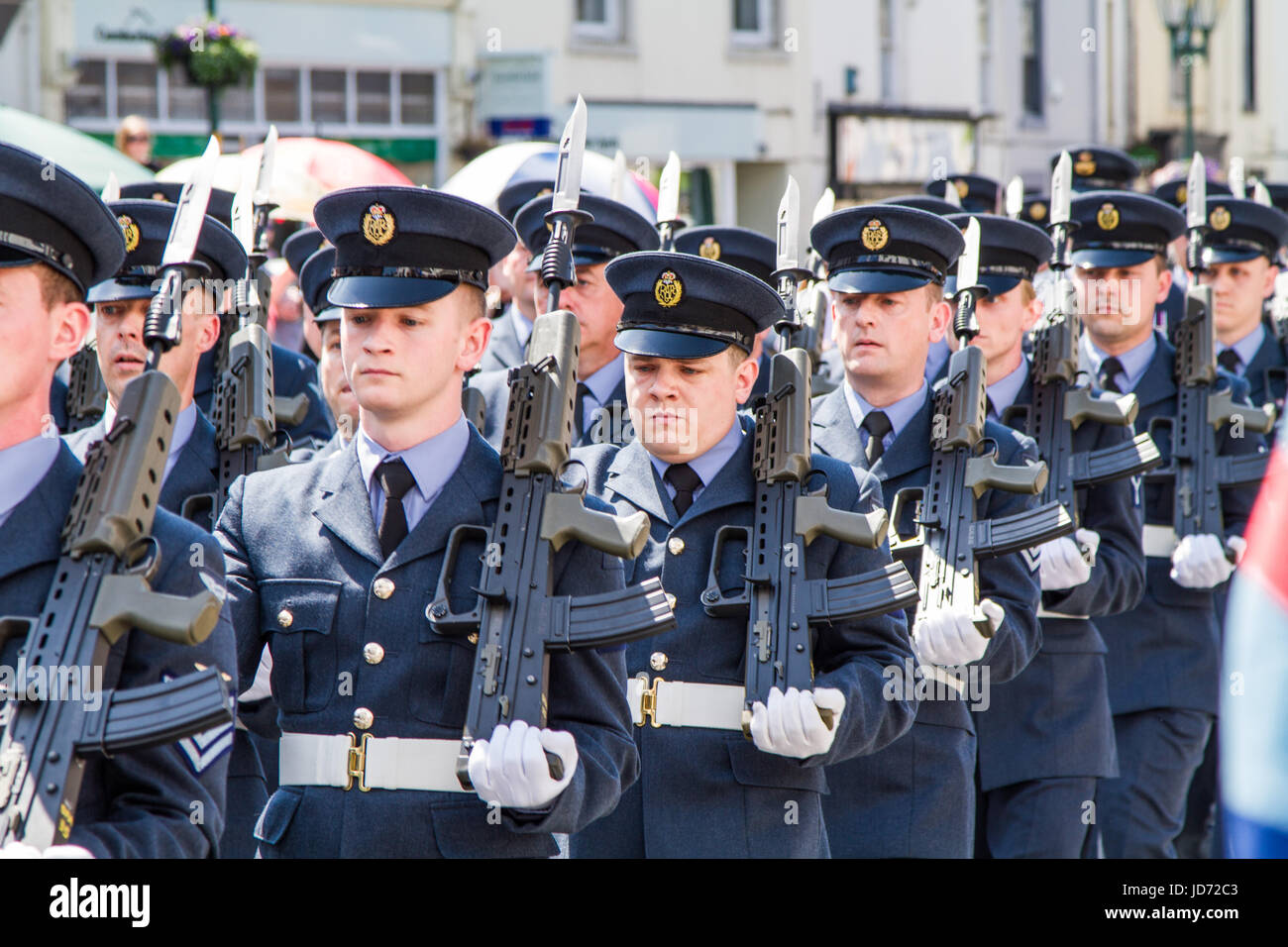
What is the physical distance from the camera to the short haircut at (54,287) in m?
3.04

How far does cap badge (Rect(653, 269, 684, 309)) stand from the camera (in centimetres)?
449

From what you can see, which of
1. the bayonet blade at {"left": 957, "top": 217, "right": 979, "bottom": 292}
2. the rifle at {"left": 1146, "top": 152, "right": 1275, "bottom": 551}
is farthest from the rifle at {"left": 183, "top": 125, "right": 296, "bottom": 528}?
the rifle at {"left": 1146, "top": 152, "right": 1275, "bottom": 551}

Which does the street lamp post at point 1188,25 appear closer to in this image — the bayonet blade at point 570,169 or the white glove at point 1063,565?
the white glove at point 1063,565

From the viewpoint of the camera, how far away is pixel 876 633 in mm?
4332

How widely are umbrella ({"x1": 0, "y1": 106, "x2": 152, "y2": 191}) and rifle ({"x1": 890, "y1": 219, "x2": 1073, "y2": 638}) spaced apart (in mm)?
5010

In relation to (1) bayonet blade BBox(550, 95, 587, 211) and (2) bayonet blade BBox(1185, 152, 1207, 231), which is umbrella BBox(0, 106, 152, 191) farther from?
(1) bayonet blade BBox(550, 95, 587, 211)

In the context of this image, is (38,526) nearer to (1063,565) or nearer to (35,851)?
(35,851)

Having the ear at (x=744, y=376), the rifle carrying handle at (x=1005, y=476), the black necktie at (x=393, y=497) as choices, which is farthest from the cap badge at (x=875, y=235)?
the black necktie at (x=393, y=497)

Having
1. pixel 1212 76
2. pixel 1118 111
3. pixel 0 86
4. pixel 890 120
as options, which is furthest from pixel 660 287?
pixel 1212 76

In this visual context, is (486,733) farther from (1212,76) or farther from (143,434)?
(1212,76)

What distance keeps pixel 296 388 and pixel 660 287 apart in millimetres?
2191

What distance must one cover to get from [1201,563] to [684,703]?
3.20 meters

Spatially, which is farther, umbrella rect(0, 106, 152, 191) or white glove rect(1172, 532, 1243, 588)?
umbrella rect(0, 106, 152, 191)

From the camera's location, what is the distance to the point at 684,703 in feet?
14.0
